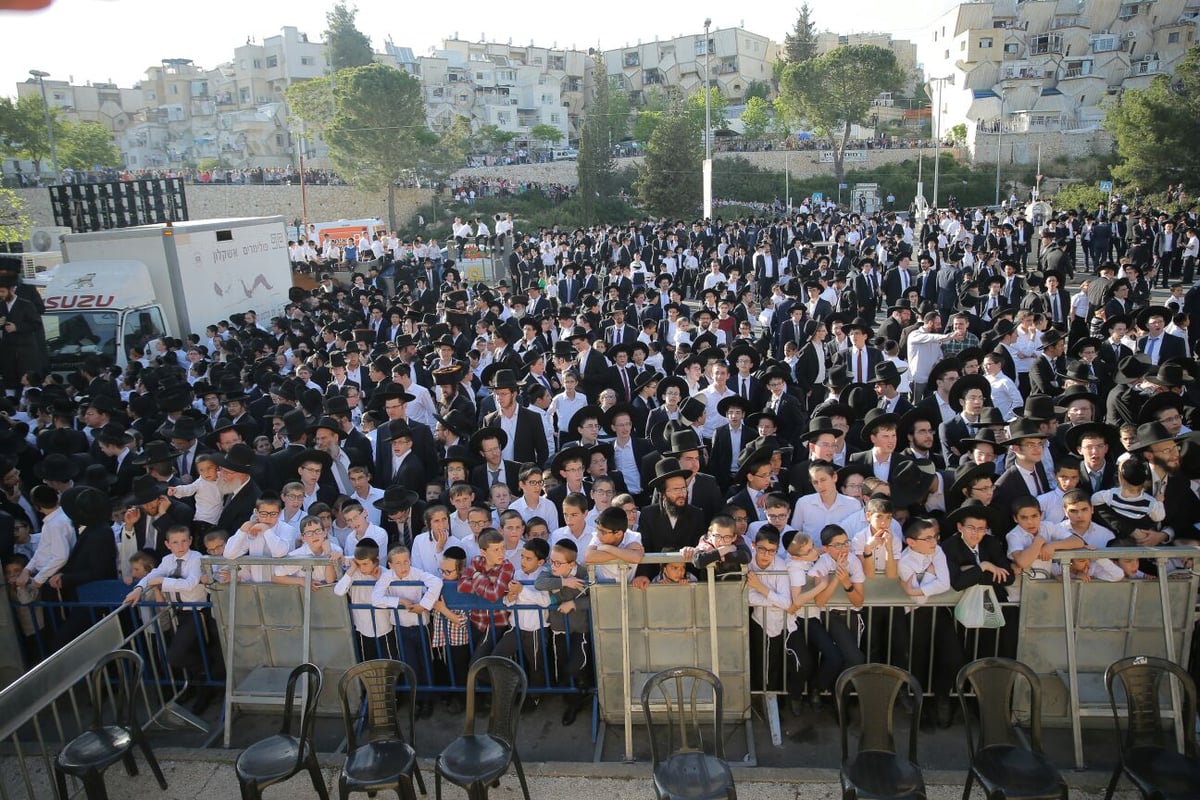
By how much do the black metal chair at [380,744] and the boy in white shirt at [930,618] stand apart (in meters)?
2.95

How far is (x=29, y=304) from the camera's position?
39.9 feet

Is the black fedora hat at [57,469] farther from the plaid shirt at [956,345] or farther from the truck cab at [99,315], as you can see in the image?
the plaid shirt at [956,345]

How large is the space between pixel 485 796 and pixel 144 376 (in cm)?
876

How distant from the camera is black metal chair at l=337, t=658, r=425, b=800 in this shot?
A: 4250 millimetres

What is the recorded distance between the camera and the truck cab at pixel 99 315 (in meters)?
12.9

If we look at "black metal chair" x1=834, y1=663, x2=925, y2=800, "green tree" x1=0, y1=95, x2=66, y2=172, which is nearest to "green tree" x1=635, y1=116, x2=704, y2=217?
"green tree" x1=0, y1=95, x2=66, y2=172

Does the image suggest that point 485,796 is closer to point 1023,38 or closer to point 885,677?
point 885,677

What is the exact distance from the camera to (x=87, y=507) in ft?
19.1

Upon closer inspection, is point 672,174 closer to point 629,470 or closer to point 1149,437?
point 629,470

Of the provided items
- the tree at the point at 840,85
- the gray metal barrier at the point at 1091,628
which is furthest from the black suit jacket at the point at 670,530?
the tree at the point at 840,85

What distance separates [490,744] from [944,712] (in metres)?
2.76

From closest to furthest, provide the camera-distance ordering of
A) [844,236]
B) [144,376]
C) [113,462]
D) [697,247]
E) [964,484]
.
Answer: [964,484]
[113,462]
[144,376]
[697,247]
[844,236]

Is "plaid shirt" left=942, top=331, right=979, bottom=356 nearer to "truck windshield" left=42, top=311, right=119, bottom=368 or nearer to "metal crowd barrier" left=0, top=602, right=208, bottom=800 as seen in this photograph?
"metal crowd barrier" left=0, top=602, right=208, bottom=800

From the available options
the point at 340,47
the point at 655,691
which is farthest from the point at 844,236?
the point at 340,47
